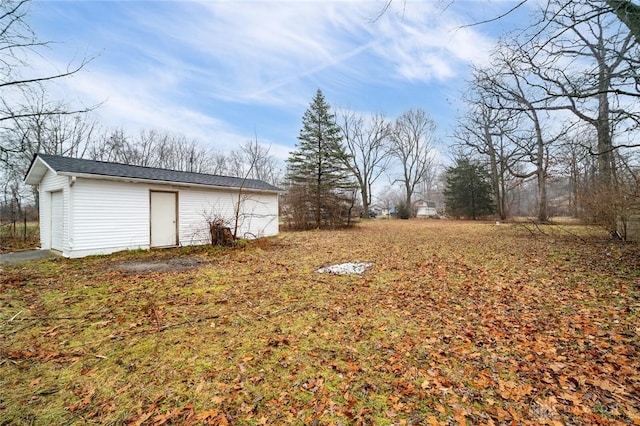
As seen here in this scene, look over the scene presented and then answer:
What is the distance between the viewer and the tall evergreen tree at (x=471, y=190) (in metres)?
28.3

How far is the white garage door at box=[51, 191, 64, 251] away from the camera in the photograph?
28.1ft

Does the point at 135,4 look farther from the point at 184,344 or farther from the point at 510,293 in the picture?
the point at 510,293

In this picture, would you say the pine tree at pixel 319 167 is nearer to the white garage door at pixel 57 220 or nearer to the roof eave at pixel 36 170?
the white garage door at pixel 57 220

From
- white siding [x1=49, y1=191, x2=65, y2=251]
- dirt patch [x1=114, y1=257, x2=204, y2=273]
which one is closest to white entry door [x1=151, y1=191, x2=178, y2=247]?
dirt patch [x1=114, y1=257, x2=204, y2=273]

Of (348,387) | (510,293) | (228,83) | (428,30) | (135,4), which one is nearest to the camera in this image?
(348,387)

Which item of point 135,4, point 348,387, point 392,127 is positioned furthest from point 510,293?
point 392,127

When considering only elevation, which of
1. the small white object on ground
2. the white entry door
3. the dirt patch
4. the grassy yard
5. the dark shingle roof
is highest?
the dark shingle roof

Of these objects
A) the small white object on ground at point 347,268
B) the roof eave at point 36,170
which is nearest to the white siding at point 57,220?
the roof eave at point 36,170

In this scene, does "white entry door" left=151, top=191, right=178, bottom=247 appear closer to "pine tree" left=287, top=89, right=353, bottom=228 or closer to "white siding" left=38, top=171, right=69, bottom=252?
"white siding" left=38, top=171, right=69, bottom=252

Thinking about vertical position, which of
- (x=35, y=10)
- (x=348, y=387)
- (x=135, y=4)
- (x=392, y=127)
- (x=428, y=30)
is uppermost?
(x=392, y=127)

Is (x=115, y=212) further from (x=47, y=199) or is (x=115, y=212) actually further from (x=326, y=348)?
(x=326, y=348)

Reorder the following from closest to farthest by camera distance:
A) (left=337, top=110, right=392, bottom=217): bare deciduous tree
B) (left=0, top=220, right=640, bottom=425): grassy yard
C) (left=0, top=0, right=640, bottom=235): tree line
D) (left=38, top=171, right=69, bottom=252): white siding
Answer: (left=0, top=220, right=640, bottom=425): grassy yard
(left=0, top=0, right=640, bottom=235): tree line
(left=38, top=171, right=69, bottom=252): white siding
(left=337, top=110, right=392, bottom=217): bare deciduous tree

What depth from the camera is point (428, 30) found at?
16.4 feet

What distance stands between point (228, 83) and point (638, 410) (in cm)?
1607
